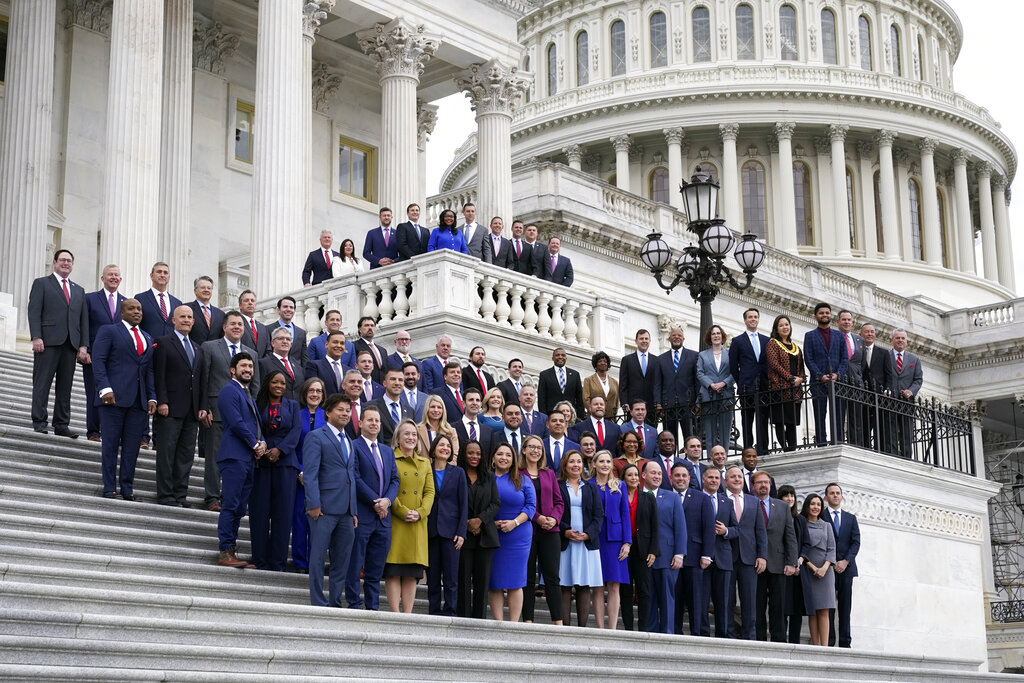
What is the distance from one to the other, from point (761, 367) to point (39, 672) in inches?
393

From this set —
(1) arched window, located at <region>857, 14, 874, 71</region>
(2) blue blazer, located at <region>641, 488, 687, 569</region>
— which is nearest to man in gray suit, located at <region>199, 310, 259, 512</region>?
(2) blue blazer, located at <region>641, 488, 687, 569</region>

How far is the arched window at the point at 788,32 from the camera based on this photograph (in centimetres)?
6281

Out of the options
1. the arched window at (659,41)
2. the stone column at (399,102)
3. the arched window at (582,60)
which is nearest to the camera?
the stone column at (399,102)

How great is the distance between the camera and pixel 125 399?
1227 centimetres

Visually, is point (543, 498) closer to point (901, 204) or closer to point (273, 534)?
point (273, 534)

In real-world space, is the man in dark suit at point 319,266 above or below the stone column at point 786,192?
below

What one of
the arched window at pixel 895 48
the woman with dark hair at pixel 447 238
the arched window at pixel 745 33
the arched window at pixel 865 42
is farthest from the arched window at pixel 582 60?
the woman with dark hair at pixel 447 238

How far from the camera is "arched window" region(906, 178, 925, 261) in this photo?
204 feet

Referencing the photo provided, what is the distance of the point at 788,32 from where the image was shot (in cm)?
6338

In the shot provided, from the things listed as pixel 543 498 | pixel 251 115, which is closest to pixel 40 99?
pixel 251 115

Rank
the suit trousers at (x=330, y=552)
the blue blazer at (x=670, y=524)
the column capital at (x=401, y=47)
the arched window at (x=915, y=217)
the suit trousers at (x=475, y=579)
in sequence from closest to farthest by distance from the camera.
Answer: the suit trousers at (x=330, y=552), the suit trousers at (x=475, y=579), the blue blazer at (x=670, y=524), the column capital at (x=401, y=47), the arched window at (x=915, y=217)

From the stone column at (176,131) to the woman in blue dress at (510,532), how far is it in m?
14.6

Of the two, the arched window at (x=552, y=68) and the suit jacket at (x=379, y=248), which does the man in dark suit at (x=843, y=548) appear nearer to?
the suit jacket at (x=379, y=248)

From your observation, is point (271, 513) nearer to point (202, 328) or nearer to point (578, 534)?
point (578, 534)
